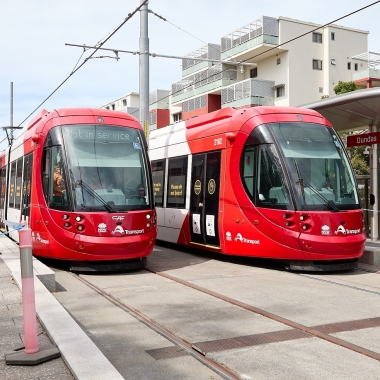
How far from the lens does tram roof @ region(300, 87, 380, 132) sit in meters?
13.1

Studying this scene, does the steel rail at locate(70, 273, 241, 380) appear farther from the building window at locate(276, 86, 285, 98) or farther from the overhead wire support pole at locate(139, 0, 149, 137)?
the building window at locate(276, 86, 285, 98)

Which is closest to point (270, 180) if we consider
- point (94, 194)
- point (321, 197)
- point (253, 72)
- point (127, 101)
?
point (321, 197)

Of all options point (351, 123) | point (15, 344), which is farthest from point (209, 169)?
point (15, 344)

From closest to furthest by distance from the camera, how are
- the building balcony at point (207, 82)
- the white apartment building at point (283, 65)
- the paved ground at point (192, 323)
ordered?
1. the paved ground at point (192, 323)
2. the white apartment building at point (283, 65)
3. the building balcony at point (207, 82)

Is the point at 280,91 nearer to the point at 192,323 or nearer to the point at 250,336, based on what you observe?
the point at 192,323

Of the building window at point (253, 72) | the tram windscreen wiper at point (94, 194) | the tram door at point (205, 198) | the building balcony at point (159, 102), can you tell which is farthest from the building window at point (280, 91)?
the tram windscreen wiper at point (94, 194)

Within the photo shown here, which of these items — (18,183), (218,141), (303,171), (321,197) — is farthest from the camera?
(18,183)

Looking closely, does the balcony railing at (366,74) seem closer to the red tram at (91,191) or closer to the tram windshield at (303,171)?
the tram windshield at (303,171)

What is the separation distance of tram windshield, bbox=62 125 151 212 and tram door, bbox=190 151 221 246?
1.97m

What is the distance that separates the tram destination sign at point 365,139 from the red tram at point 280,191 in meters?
3.32

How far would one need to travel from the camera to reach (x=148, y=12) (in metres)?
16.9

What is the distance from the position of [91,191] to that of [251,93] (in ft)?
111

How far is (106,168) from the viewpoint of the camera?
11.1m

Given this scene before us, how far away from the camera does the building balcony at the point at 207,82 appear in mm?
48375
